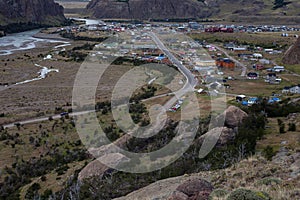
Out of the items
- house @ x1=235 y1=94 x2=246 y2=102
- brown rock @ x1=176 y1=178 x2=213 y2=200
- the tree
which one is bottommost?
house @ x1=235 y1=94 x2=246 y2=102

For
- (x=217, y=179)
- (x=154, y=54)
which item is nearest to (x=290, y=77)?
(x=154, y=54)

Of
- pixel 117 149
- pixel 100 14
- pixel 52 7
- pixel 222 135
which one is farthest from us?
pixel 100 14

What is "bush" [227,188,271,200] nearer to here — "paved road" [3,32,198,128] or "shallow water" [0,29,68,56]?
"paved road" [3,32,198,128]

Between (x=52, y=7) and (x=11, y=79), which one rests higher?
(x=52, y=7)

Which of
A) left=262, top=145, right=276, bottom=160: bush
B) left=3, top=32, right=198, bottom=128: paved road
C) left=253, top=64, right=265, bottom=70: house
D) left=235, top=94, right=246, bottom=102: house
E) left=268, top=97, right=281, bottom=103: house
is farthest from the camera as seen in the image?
left=253, top=64, right=265, bottom=70: house

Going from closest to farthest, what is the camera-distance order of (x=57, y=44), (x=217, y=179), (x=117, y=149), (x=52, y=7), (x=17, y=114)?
(x=217, y=179)
(x=117, y=149)
(x=17, y=114)
(x=57, y=44)
(x=52, y=7)

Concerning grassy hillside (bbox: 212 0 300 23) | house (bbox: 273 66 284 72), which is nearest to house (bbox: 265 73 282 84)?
house (bbox: 273 66 284 72)

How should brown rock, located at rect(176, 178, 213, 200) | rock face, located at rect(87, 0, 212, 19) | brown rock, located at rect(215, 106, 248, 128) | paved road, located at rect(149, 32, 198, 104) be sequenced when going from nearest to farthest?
brown rock, located at rect(176, 178, 213, 200)
brown rock, located at rect(215, 106, 248, 128)
paved road, located at rect(149, 32, 198, 104)
rock face, located at rect(87, 0, 212, 19)

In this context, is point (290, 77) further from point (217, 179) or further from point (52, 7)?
point (52, 7)
